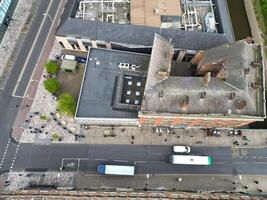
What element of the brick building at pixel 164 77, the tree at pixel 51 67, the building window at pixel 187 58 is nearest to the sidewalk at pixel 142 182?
the brick building at pixel 164 77

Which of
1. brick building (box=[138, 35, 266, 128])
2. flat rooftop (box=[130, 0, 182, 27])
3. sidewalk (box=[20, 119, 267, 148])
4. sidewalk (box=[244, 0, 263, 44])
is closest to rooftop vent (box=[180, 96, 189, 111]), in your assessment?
brick building (box=[138, 35, 266, 128])

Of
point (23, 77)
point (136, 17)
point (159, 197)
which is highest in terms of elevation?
point (136, 17)

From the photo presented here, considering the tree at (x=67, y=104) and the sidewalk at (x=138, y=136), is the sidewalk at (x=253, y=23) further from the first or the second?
the tree at (x=67, y=104)

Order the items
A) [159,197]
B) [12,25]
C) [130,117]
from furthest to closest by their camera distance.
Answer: [12,25], [130,117], [159,197]

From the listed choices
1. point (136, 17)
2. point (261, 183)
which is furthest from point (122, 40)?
point (261, 183)

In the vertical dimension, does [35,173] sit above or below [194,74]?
below

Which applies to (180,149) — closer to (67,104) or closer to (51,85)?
(67,104)

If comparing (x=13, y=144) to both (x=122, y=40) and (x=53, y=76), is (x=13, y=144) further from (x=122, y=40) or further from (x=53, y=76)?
(x=122, y=40)
